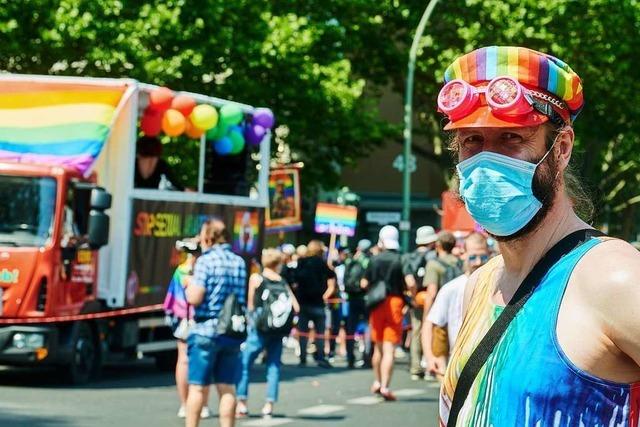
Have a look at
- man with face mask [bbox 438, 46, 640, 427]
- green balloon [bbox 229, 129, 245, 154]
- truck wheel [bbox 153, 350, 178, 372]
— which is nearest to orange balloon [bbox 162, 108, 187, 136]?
green balloon [bbox 229, 129, 245, 154]

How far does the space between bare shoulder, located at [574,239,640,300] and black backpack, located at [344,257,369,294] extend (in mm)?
19094

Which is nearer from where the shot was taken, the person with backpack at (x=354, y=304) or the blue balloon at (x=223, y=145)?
the blue balloon at (x=223, y=145)

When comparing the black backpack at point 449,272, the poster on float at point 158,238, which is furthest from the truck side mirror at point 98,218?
the black backpack at point 449,272

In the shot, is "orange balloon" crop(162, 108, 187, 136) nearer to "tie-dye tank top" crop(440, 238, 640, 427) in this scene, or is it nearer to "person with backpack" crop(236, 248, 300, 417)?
"person with backpack" crop(236, 248, 300, 417)

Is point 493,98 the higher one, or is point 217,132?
point 217,132

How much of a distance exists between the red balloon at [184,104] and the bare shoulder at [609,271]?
598 inches

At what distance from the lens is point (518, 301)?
Answer: 2.71 meters

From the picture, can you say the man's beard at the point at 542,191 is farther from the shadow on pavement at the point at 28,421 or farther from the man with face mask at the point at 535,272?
the shadow on pavement at the point at 28,421

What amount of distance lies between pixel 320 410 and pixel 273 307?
1227 millimetres

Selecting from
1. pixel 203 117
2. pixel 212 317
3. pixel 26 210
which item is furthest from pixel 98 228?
pixel 212 317

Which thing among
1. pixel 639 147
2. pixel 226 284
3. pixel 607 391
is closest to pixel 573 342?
pixel 607 391

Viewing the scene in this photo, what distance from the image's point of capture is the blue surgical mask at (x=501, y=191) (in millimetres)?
2734

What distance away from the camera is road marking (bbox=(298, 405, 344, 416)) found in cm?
1428

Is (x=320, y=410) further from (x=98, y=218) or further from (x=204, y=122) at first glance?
(x=204, y=122)
